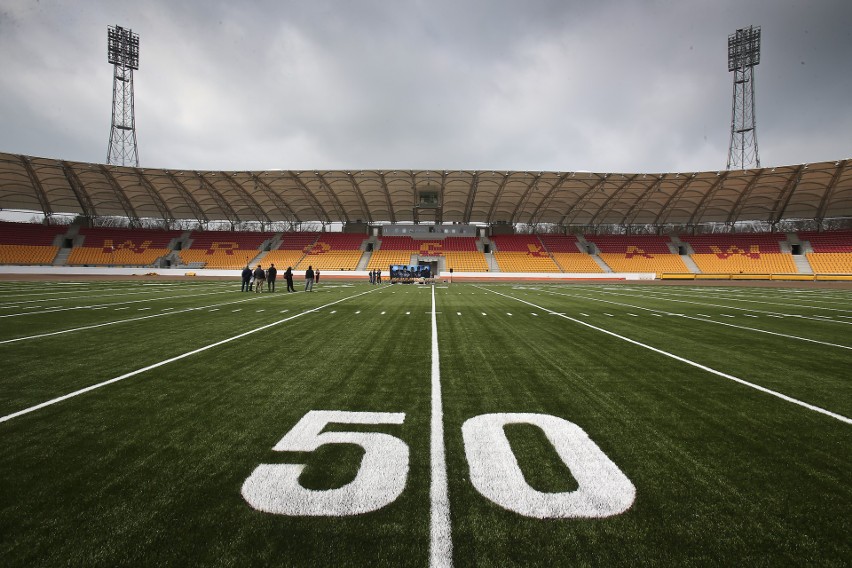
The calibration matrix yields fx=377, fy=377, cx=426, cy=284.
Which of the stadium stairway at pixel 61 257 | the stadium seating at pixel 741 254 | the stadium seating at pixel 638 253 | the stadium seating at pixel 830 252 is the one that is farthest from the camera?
the stadium seating at pixel 638 253

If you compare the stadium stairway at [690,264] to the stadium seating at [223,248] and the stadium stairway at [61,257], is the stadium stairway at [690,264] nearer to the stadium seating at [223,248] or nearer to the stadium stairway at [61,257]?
the stadium seating at [223,248]

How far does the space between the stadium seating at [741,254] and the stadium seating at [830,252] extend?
2270mm

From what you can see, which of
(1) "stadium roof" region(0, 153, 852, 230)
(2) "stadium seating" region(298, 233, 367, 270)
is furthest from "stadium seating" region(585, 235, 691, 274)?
(2) "stadium seating" region(298, 233, 367, 270)

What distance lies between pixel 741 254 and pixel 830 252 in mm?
9625

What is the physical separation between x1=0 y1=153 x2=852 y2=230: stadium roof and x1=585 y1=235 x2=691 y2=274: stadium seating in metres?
2.67

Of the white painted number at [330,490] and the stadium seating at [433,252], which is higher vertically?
the stadium seating at [433,252]

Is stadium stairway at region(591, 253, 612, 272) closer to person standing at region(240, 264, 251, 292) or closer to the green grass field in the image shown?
person standing at region(240, 264, 251, 292)

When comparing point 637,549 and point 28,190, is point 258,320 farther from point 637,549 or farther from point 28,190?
point 28,190

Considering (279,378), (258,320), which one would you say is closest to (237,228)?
(258,320)

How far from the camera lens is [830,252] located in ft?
161

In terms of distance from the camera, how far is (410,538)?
6.79ft

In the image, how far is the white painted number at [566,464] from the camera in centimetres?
235

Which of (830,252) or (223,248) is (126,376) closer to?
(223,248)

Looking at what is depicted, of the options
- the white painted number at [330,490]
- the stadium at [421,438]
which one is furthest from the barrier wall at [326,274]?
the white painted number at [330,490]
